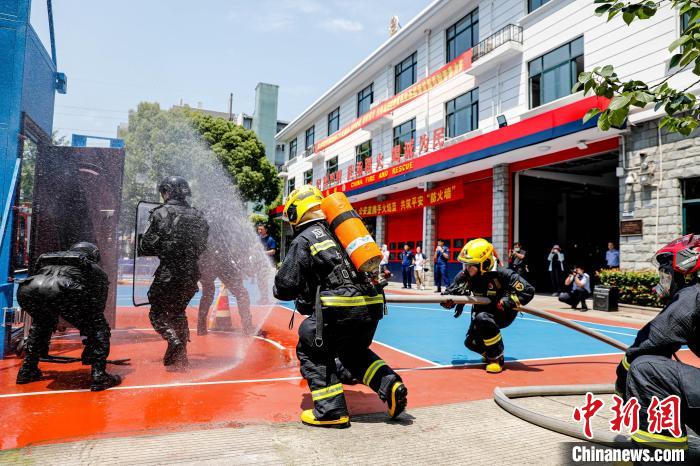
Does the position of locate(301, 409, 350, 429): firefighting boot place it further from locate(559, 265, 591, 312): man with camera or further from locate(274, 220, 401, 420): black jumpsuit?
locate(559, 265, 591, 312): man with camera

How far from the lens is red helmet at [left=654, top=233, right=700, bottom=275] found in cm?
270

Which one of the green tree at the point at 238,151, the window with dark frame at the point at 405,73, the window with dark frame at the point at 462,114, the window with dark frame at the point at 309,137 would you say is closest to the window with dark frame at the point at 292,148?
the window with dark frame at the point at 309,137

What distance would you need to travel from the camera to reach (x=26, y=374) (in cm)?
456

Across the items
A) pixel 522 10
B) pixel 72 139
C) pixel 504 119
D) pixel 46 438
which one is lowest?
pixel 46 438

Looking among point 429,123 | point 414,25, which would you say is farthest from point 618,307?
point 414,25

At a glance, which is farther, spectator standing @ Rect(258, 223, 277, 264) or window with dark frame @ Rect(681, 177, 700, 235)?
window with dark frame @ Rect(681, 177, 700, 235)

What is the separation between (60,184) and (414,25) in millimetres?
18725

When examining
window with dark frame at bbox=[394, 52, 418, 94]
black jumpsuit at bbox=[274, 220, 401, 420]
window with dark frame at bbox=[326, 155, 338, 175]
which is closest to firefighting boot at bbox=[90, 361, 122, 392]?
black jumpsuit at bbox=[274, 220, 401, 420]

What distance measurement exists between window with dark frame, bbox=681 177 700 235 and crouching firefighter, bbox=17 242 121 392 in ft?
42.2

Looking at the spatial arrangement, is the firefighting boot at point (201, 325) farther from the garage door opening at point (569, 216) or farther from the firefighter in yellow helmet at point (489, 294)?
the garage door opening at point (569, 216)

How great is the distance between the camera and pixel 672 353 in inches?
102

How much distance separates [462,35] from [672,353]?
1955 cm

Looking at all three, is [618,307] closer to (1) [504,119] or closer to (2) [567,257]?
(1) [504,119]

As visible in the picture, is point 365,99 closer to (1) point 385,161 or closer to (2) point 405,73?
(2) point 405,73
